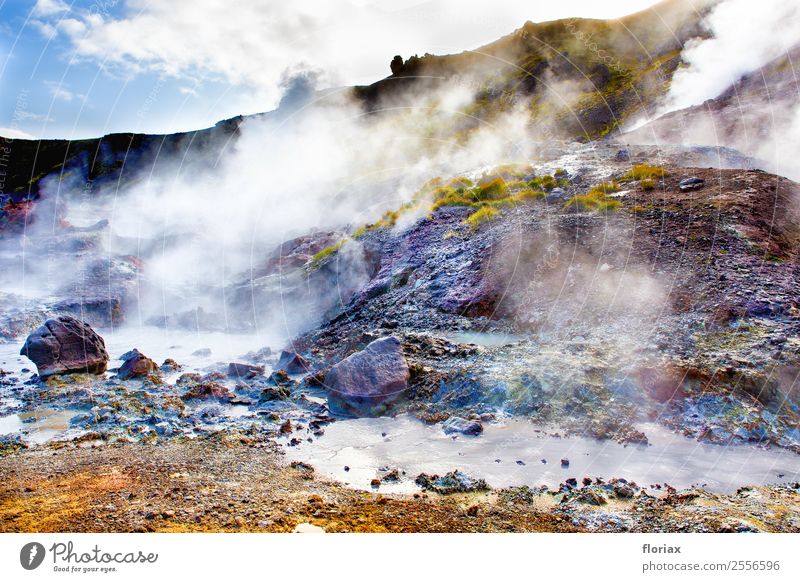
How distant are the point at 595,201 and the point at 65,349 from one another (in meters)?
19.9

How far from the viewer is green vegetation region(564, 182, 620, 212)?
18.9m

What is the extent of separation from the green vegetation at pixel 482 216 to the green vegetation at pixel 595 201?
3.00 m

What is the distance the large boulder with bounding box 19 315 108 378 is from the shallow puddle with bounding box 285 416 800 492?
921 cm

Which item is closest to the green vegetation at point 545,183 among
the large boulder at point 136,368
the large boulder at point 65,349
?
the large boulder at point 136,368

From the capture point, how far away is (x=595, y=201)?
1948cm

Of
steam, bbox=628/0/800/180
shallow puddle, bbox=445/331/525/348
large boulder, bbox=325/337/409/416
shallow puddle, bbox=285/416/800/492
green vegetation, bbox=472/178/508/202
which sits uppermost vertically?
steam, bbox=628/0/800/180

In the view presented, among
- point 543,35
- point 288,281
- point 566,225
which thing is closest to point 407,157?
point 288,281

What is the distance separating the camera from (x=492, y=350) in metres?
12.8

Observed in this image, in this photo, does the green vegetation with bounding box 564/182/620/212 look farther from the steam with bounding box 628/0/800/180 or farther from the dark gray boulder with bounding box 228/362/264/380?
the dark gray boulder with bounding box 228/362/264/380

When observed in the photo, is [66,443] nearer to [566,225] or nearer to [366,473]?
[366,473]

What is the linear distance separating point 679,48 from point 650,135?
20.2 metres

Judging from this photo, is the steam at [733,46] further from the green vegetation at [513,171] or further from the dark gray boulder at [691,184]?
the dark gray boulder at [691,184]

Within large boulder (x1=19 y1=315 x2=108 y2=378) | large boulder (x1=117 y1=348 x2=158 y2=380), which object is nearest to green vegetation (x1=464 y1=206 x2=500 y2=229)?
large boulder (x1=117 y1=348 x2=158 y2=380)

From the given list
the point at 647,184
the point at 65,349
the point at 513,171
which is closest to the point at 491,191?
the point at 513,171
